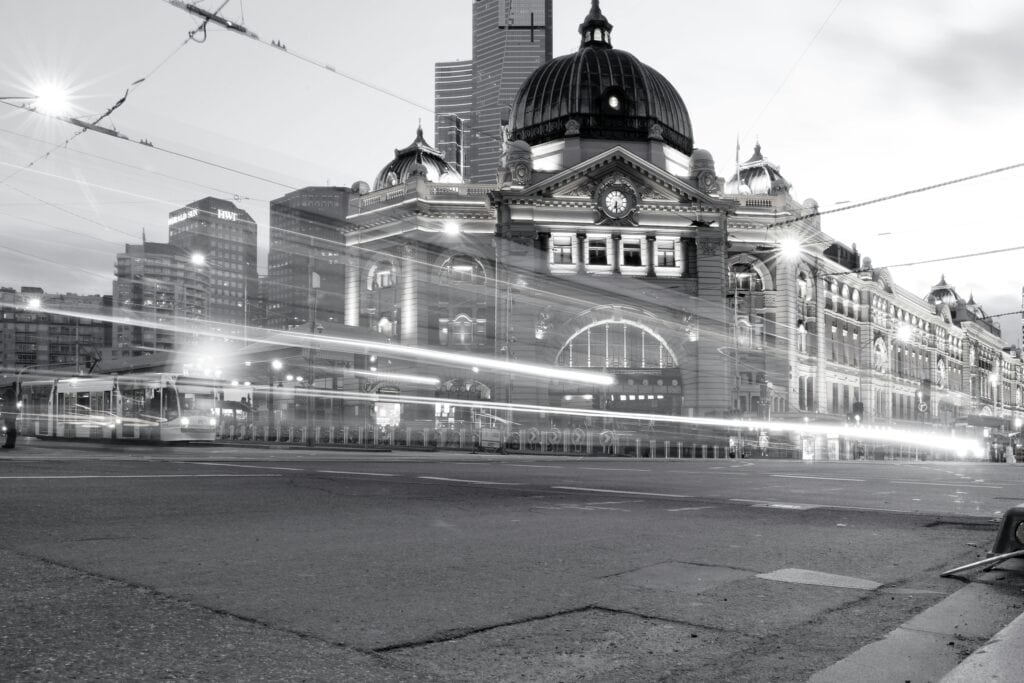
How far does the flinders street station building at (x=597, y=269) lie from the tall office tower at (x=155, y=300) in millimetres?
85159

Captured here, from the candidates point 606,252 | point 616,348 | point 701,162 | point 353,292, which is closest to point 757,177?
point 701,162

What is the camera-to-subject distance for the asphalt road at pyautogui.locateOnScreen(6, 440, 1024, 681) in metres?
3.96

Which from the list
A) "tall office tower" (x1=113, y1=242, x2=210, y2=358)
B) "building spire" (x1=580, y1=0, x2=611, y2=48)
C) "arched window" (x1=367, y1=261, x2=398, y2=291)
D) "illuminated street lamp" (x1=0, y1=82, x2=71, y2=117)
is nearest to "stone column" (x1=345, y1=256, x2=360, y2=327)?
"arched window" (x1=367, y1=261, x2=398, y2=291)

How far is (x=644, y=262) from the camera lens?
65.0m

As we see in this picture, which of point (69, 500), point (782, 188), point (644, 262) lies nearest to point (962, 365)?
point (782, 188)

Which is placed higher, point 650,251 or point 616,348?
point 650,251

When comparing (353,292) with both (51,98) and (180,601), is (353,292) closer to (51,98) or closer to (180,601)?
(51,98)

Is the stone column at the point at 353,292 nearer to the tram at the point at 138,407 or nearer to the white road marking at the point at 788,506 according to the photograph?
the tram at the point at 138,407

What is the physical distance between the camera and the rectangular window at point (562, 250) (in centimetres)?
6438

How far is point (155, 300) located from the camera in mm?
175500

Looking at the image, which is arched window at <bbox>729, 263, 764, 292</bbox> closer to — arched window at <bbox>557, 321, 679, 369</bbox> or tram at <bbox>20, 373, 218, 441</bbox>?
arched window at <bbox>557, 321, 679, 369</bbox>

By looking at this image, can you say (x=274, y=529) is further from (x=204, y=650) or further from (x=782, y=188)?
(x=782, y=188)

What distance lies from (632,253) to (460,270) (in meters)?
12.7

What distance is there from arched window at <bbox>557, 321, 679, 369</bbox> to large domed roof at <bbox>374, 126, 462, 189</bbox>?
22.6 metres
